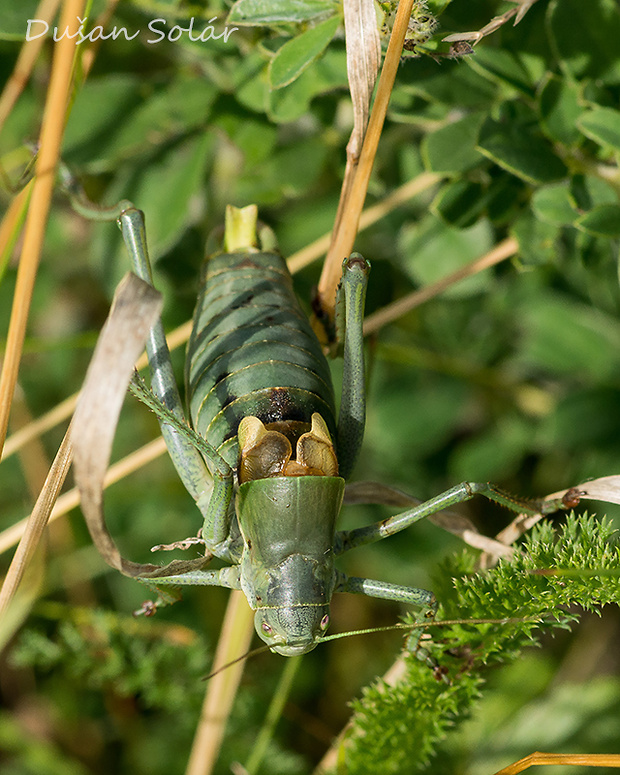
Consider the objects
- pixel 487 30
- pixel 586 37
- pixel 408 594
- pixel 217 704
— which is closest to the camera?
pixel 487 30

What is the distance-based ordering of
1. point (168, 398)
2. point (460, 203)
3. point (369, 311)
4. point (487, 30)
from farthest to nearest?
point (369, 311) → point (460, 203) → point (168, 398) → point (487, 30)

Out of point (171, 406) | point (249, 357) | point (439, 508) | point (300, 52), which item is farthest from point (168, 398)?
point (300, 52)

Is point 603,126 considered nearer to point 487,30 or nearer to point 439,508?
point 487,30

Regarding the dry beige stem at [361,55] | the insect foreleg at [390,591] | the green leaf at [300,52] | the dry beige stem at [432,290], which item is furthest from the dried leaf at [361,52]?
the insect foreleg at [390,591]

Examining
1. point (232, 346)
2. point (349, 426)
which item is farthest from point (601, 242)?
point (232, 346)

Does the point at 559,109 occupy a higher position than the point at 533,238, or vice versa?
the point at 559,109

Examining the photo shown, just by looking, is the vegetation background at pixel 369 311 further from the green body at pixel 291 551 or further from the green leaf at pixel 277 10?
the green body at pixel 291 551

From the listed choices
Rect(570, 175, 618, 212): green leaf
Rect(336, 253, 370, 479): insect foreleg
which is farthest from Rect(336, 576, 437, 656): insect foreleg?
Rect(570, 175, 618, 212): green leaf
